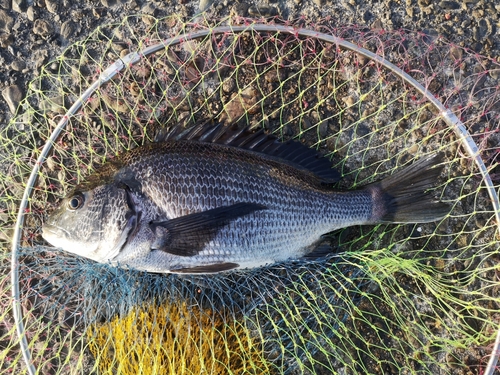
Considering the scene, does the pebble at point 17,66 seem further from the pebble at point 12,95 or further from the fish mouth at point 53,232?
the fish mouth at point 53,232

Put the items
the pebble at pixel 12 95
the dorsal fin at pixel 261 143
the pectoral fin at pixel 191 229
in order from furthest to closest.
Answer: the pebble at pixel 12 95 < the dorsal fin at pixel 261 143 < the pectoral fin at pixel 191 229

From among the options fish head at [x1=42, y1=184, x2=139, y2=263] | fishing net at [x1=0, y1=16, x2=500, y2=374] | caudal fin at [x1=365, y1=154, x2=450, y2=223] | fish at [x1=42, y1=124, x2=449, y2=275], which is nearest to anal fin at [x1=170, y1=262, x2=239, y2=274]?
fish at [x1=42, y1=124, x2=449, y2=275]

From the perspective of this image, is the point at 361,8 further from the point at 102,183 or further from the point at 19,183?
the point at 19,183

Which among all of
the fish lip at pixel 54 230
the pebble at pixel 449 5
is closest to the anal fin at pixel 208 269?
A: the fish lip at pixel 54 230

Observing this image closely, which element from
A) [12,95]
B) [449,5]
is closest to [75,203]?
[12,95]

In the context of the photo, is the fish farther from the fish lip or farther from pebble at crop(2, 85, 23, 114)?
pebble at crop(2, 85, 23, 114)
